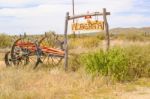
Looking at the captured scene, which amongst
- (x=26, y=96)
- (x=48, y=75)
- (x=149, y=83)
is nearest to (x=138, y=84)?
(x=149, y=83)

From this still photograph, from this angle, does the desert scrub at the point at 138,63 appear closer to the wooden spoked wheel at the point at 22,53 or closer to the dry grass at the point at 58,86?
the dry grass at the point at 58,86

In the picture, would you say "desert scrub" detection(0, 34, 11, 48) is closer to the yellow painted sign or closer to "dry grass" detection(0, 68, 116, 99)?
the yellow painted sign

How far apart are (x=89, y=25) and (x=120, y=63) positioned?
2502 mm

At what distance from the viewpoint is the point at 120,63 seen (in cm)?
1636

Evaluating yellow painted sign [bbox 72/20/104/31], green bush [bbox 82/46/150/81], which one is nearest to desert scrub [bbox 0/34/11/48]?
yellow painted sign [bbox 72/20/104/31]

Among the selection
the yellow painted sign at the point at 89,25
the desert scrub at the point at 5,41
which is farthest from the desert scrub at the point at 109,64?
the desert scrub at the point at 5,41

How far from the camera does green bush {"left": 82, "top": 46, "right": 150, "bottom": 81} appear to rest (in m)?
16.3

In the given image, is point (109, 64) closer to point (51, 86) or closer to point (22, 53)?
point (51, 86)

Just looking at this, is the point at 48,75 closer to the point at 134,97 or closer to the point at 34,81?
the point at 34,81

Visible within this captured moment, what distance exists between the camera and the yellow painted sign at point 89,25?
17883mm

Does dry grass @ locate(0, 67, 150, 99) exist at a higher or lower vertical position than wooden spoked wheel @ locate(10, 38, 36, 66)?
lower

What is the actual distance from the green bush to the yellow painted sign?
4.18 ft

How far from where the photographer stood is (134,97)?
1368cm

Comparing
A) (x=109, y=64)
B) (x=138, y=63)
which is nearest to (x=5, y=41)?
(x=138, y=63)
